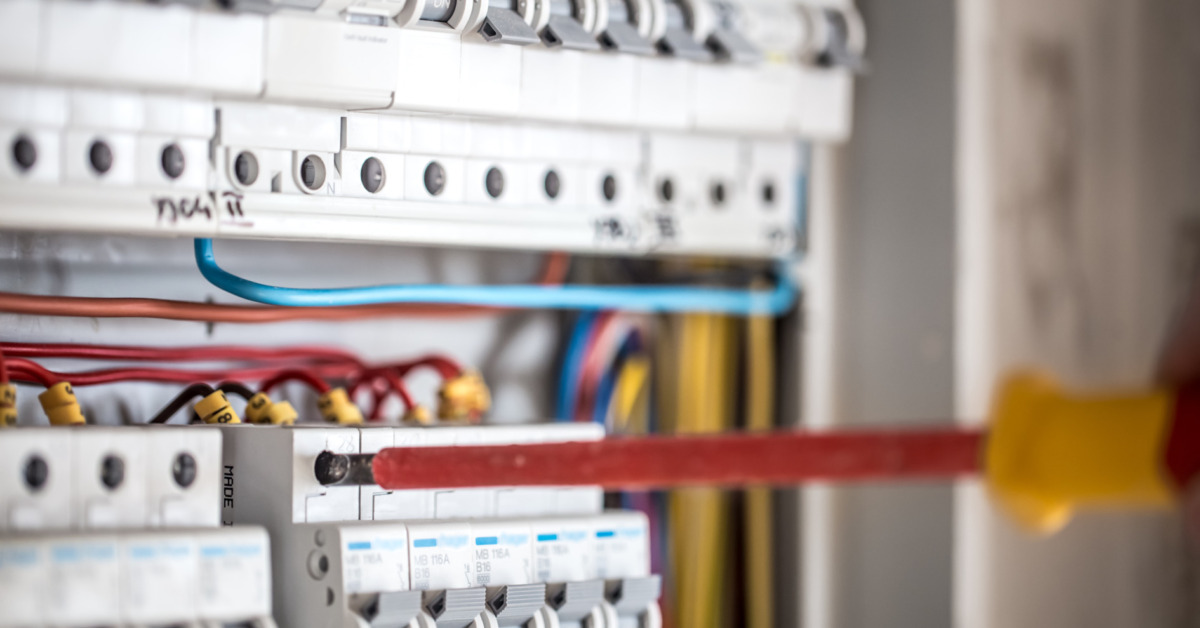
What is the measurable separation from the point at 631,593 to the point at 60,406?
0.49 metres

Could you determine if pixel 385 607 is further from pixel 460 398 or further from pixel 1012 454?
pixel 1012 454

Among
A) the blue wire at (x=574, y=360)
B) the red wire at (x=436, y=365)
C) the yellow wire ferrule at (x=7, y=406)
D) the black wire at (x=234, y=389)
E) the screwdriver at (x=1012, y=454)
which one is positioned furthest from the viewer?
the blue wire at (x=574, y=360)

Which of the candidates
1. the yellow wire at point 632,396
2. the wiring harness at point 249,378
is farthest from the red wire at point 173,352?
the yellow wire at point 632,396

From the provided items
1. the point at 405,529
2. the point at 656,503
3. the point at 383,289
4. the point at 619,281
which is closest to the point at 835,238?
the point at 619,281

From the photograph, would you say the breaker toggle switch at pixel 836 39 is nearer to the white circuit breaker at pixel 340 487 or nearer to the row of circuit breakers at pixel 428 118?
the row of circuit breakers at pixel 428 118

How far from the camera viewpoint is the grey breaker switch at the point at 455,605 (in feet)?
3.25

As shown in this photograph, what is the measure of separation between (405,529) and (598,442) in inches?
9.4

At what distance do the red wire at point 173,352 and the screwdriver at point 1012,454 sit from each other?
1.69 ft

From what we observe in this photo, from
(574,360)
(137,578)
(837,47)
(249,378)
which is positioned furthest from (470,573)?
(837,47)

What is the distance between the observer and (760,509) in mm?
1456

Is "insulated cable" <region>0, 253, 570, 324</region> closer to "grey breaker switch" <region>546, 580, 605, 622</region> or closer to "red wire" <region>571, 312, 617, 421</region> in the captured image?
"red wire" <region>571, 312, 617, 421</region>

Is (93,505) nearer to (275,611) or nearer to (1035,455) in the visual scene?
(275,611)

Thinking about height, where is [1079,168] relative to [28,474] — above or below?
above

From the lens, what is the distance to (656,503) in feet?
4.88
